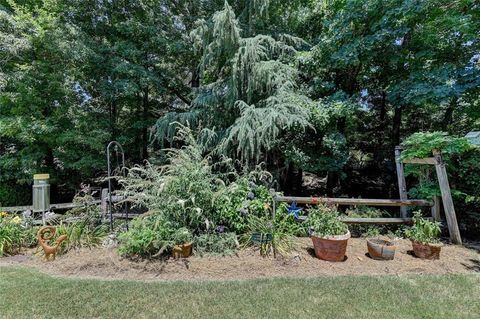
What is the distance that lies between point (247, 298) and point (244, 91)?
425 cm

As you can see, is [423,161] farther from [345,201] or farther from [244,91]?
[244,91]

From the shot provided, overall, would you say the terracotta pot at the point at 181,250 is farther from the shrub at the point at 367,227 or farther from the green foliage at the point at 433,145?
the green foliage at the point at 433,145

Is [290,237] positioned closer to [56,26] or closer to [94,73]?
[94,73]

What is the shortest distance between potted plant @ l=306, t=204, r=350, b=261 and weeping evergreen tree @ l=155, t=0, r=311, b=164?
191 cm

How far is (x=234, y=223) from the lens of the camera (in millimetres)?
4336

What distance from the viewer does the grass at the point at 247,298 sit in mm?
2555

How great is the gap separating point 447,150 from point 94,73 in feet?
29.0

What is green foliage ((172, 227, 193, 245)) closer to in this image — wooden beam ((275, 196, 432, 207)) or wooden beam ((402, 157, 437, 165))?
wooden beam ((275, 196, 432, 207))

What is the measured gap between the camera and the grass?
255cm

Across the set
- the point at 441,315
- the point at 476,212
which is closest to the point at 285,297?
the point at 441,315

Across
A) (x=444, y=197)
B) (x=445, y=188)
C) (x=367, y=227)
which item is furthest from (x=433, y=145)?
(x=367, y=227)

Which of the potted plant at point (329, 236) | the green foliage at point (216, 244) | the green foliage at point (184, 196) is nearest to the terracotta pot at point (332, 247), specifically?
the potted plant at point (329, 236)

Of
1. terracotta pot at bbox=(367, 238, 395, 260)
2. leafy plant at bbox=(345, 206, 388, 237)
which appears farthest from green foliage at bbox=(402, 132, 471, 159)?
terracotta pot at bbox=(367, 238, 395, 260)

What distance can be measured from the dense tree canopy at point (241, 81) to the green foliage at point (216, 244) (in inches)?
70.5
